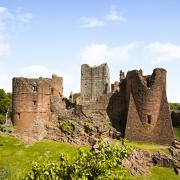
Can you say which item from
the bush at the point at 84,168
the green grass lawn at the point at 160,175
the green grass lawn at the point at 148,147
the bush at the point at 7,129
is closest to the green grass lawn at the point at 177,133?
the green grass lawn at the point at 148,147

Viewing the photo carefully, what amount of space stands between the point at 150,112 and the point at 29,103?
626 inches

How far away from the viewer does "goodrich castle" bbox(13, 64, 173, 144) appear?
5519 centimetres

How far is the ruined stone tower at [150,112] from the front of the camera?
5503 centimetres

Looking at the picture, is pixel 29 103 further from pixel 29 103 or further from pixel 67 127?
pixel 67 127

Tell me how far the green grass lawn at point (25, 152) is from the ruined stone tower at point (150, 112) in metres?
8.34

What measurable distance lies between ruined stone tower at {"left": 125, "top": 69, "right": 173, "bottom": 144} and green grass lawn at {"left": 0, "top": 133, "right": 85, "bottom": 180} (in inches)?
328

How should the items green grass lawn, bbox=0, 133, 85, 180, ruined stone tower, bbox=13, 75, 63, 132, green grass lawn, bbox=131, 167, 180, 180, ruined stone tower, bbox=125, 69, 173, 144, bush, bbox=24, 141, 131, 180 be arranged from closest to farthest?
bush, bbox=24, 141, 131, 180, green grass lawn, bbox=131, 167, 180, 180, green grass lawn, bbox=0, 133, 85, 180, ruined stone tower, bbox=125, 69, 173, 144, ruined stone tower, bbox=13, 75, 63, 132

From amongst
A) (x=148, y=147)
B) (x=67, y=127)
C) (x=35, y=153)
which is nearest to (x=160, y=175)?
(x=148, y=147)

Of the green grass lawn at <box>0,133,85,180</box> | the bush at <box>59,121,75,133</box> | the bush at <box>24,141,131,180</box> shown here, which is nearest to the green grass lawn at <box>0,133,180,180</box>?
the green grass lawn at <box>0,133,85,180</box>

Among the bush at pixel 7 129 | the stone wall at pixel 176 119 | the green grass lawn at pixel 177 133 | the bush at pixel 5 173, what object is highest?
the stone wall at pixel 176 119

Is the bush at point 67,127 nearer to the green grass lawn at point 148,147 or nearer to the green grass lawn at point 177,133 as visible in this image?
the green grass lawn at point 148,147

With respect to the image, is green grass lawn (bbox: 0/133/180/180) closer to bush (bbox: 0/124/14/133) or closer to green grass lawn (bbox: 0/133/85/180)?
green grass lawn (bbox: 0/133/85/180)

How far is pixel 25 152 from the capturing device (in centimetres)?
5331

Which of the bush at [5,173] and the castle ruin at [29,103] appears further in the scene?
the castle ruin at [29,103]
